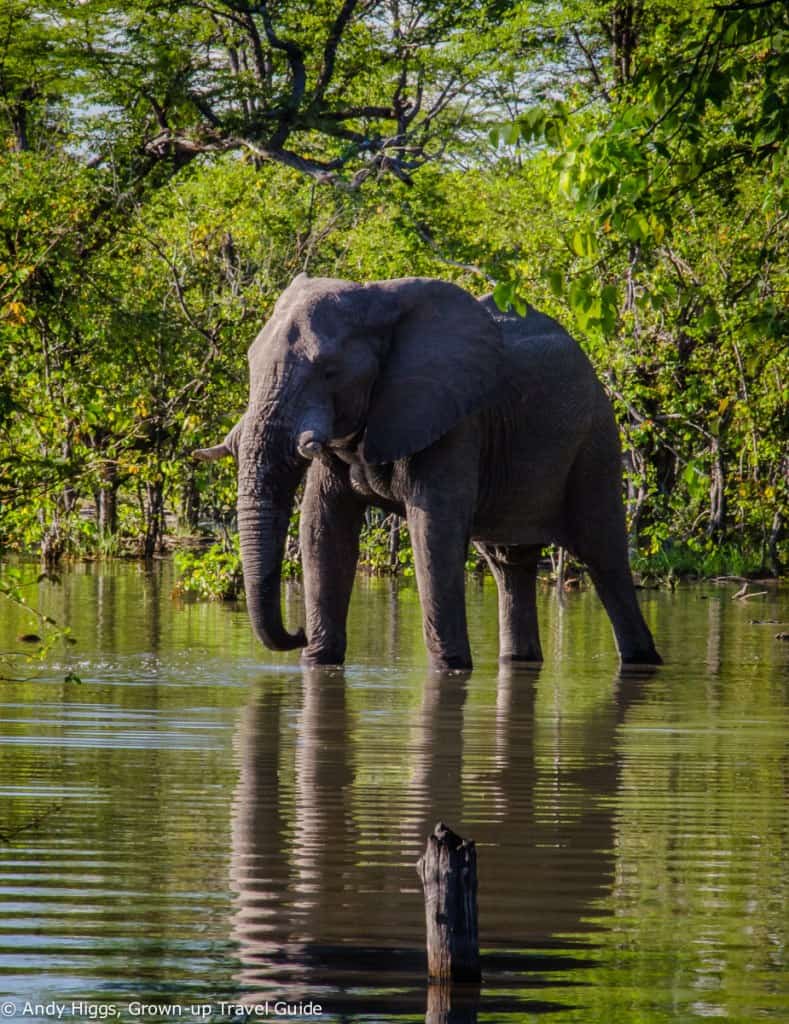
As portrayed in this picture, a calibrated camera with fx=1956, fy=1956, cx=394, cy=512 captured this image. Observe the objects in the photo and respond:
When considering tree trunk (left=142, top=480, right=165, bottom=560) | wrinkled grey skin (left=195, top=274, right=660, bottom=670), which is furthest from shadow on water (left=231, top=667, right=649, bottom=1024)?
tree trunk (left=142, top=480, right=165, bottom=560)

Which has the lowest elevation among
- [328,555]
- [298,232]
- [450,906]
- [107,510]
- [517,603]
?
[450,906]

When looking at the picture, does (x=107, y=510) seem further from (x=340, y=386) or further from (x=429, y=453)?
(x=340, y=386)

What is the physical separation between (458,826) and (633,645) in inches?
269

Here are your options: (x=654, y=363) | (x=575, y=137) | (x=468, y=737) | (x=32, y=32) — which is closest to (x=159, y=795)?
(x=468, y=737)

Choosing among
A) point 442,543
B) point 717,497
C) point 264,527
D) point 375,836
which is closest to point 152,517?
point 717,497

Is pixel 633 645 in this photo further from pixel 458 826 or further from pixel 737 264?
pixel 737 264

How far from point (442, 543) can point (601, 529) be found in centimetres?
195

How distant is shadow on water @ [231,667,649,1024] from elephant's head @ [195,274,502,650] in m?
1.85

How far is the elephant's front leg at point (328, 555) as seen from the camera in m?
12.8

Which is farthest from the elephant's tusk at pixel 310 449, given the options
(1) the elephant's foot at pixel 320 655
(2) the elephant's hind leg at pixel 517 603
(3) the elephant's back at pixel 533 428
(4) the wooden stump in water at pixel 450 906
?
(4) the wooden stump in water at pixel 450 906

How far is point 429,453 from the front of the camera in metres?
12.8

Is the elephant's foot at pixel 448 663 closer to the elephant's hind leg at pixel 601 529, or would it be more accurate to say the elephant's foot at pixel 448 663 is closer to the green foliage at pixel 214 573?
the elephant's hind leg at pixel 601 529

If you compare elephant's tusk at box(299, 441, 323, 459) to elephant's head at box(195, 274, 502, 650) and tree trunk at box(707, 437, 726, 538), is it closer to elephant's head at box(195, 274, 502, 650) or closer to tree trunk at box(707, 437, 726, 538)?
elephant's head at box(195, 274, 502, 650)

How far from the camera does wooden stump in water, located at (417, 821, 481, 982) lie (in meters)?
4.86
